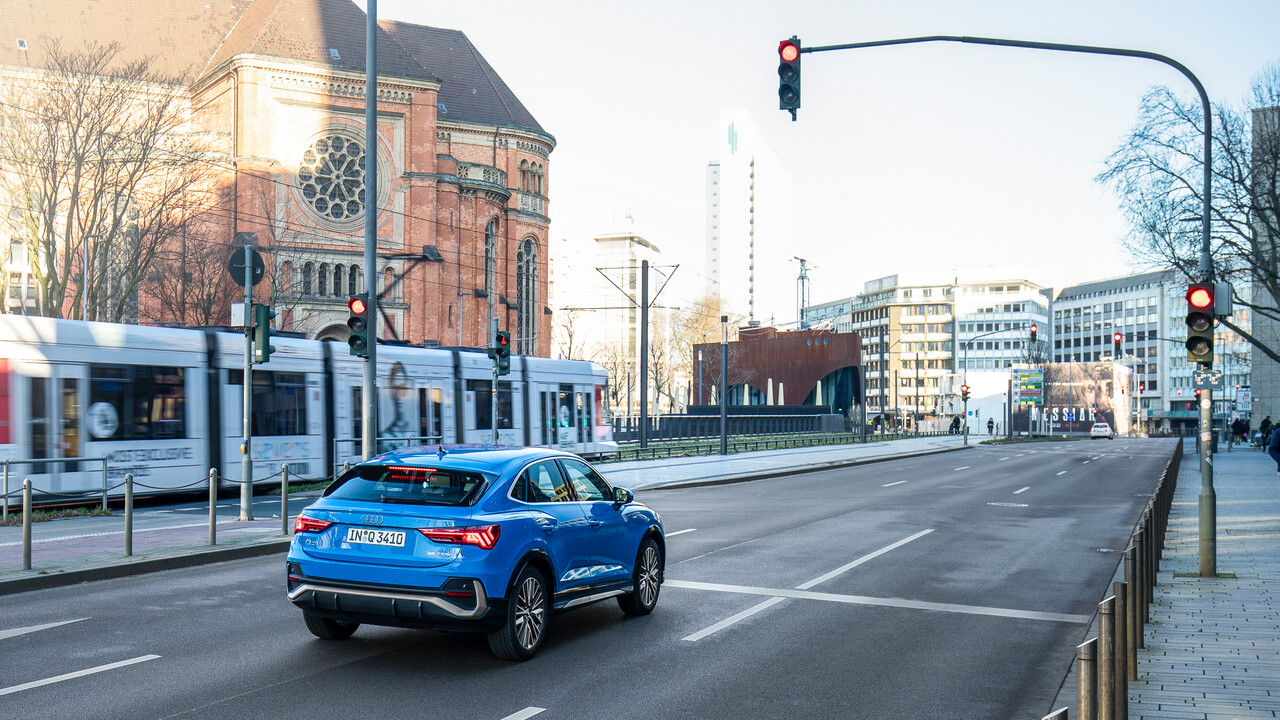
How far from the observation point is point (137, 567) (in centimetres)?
1188

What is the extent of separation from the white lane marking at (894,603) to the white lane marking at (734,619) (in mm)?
397

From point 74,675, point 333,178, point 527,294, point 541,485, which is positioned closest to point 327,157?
point 333,178

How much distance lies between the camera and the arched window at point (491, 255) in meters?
69.9

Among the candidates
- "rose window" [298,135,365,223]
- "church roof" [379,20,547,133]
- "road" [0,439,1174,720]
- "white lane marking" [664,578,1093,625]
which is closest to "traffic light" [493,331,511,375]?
"road" [0,439,1174,720]

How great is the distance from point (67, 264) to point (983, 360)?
134 metres

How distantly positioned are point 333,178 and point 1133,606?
57097mm

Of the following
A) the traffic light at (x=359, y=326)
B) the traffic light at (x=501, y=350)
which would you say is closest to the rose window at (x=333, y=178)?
the traffic light at (x=501, y=350)

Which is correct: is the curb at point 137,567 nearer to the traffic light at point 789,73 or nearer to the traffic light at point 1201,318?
the traffic light at point 789,73

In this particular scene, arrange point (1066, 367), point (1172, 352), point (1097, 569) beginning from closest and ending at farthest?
point (1097, 569)
point (1066, 367)
point (1172, 352)

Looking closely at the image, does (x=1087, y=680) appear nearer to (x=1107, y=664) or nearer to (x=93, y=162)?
(x=1107, y=664)

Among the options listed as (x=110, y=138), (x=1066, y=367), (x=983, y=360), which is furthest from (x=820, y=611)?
(x=983, y=360)

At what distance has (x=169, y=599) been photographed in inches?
404

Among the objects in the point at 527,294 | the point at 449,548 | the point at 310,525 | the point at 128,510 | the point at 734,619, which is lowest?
the point at 734,619

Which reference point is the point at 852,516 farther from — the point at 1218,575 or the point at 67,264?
the point at 67,264
